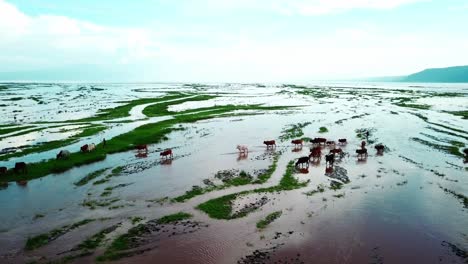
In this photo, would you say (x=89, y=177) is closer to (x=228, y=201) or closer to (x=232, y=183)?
(x=232, y=183)

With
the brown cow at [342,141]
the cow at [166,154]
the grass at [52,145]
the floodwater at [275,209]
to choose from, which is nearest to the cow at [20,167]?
the floodwater at [275,209]

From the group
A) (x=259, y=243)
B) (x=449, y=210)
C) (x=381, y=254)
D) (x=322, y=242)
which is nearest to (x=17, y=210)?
(x=259, y=243)

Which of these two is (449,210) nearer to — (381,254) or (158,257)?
(381,254)

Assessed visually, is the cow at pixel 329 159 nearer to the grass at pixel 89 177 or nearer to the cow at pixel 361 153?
the cow at pixel 361 153

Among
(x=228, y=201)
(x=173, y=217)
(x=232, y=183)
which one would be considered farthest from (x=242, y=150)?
(x=173, y=217)

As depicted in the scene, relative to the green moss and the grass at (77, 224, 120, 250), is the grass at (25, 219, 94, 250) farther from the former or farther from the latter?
the green moss

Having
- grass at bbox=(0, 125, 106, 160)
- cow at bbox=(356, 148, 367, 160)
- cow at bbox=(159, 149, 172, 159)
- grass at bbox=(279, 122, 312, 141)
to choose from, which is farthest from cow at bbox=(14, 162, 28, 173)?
cow at bbox=(356, 148, 367, 160)
